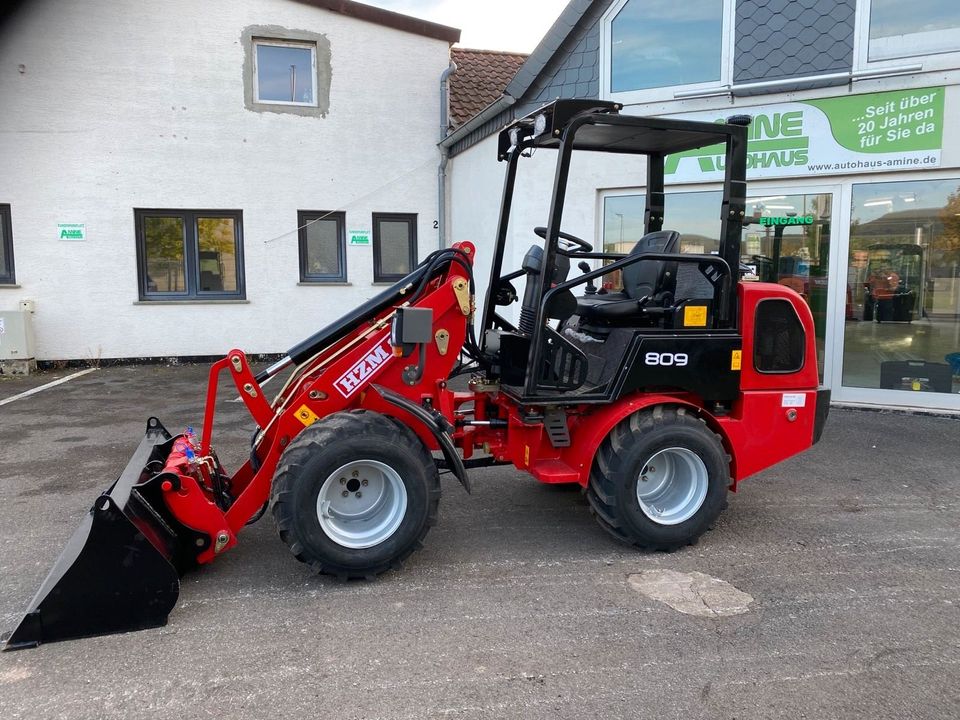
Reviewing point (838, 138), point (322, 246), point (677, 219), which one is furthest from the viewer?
point (322, 246)

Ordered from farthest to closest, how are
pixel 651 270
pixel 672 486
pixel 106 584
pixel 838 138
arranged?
pixel 838 138
pixel 651 270
pixel 672 486
pixel 106 584

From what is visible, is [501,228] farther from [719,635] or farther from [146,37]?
[146,37]

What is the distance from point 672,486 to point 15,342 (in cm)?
1018

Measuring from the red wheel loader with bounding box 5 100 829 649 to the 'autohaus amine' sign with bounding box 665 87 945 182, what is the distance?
12.8 ft

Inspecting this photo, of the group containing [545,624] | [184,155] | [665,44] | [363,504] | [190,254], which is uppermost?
[665,44]

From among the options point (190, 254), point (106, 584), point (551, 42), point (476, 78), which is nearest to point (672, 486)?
point (106, 584)

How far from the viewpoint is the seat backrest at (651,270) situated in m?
4.48

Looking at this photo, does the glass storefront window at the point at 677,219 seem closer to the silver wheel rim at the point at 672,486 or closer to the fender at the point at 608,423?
the fender at the point at 608,423

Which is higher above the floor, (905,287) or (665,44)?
(665,44)

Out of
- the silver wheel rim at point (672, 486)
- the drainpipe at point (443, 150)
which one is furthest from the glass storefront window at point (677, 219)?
the silver wheel rim at point (672, 486)

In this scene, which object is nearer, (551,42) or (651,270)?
(651,270)

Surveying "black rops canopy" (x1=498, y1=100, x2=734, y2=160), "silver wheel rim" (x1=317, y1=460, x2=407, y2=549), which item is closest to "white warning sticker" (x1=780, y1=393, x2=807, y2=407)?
"black rops canopy" (x1=498, y1=100, x2=734, y2=160)

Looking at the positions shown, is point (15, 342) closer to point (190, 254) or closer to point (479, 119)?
point (190, 254)

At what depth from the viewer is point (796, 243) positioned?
8.32 metres
